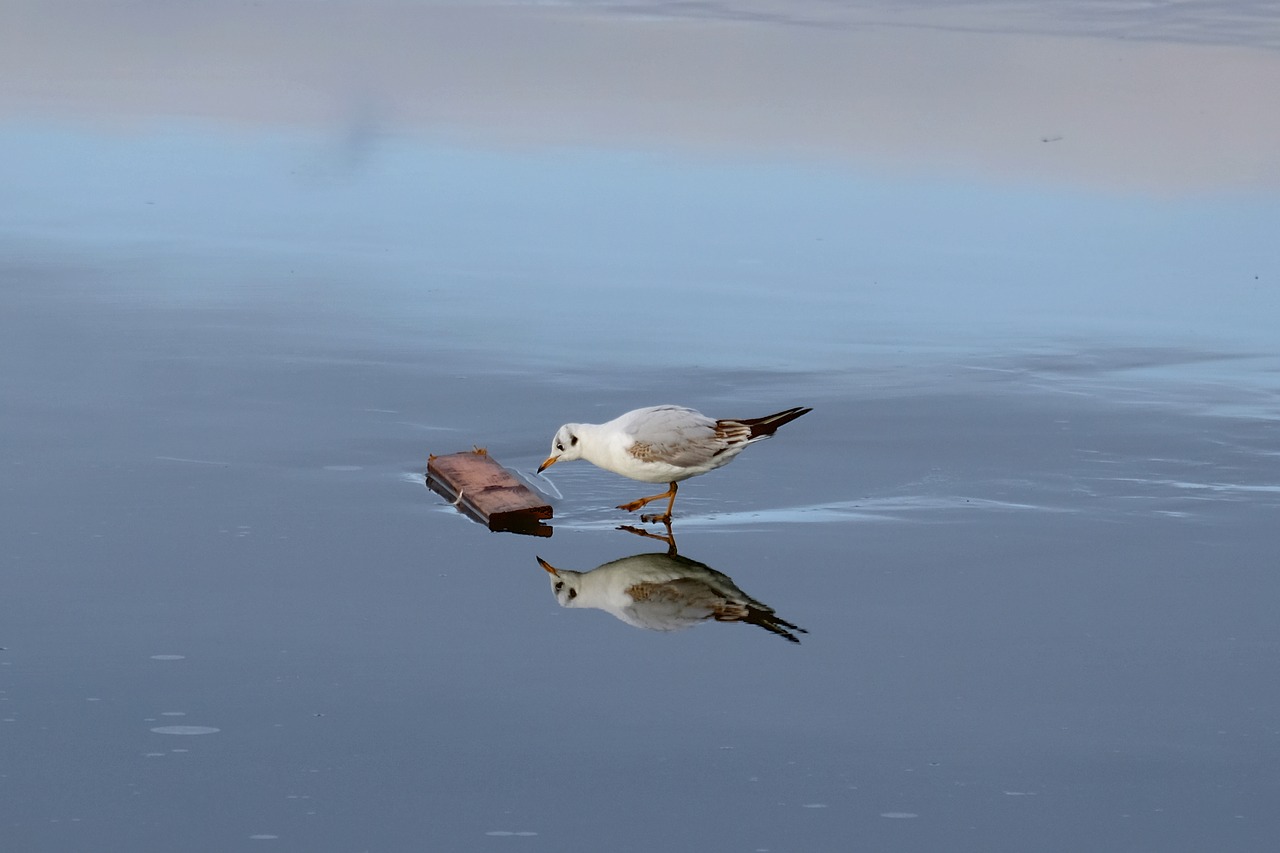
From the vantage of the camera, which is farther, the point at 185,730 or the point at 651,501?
the point at 651,501

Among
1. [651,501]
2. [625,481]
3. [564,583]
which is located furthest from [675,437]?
[564,583]

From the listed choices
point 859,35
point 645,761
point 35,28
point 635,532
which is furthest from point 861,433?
point 35,28

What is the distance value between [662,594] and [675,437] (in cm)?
111

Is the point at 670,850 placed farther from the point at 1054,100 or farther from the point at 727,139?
the point at 1054,100

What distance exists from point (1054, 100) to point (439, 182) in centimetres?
754

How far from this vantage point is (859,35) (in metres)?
24.6

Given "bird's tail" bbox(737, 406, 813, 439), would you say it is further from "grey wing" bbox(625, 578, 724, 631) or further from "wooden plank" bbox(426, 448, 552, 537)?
"grey wing" bbox(625, 578, 724, 631)

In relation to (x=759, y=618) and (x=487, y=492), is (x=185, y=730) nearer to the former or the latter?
(x=759, y=618)

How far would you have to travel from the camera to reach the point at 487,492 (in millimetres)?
7719

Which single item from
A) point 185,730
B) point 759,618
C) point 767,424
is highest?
point 767,424

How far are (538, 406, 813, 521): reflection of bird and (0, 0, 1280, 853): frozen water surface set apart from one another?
9.0 inches

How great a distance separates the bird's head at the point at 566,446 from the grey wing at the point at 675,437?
25cm

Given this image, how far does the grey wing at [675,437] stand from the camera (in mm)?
7707

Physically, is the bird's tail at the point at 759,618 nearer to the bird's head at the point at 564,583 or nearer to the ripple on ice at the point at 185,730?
the bird's head at the point at 564,583
